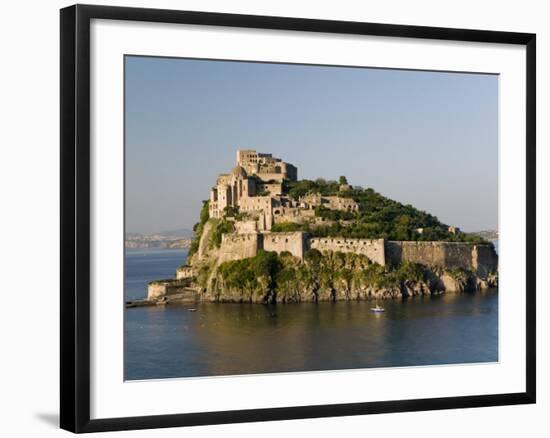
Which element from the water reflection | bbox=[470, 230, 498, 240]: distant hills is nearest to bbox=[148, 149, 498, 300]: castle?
bbox=[470, 230, 498, 240]: distant hills

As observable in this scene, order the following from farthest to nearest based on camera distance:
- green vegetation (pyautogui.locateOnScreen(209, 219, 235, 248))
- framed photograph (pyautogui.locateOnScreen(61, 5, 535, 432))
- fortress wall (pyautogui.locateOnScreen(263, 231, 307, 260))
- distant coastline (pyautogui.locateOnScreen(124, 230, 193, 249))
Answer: fortress wall (pyautogui.locateOnScreen(263, 231, 307, 260)) → green vegetation (pyautogui.locateOnScreen(209, 219, 235, 248)) → distant coastline (pyautogui.locateOnScreen(124, 230, 193, 249)) → framed photograph (pyautogui.locateOnScreen(61, 5, 535, 432))

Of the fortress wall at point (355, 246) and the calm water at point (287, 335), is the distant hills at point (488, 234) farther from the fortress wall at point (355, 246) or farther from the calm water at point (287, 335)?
the fortress wall at point (355, 246)

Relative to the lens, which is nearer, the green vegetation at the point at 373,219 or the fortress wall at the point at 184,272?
the fortress wall at the point at 184,272

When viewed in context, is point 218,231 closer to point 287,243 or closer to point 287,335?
point 287,243

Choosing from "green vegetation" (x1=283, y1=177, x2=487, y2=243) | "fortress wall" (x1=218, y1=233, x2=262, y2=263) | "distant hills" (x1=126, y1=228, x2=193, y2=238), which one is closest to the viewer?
"distant hills" (x1=126, y1=228, x2=193, y2=238)

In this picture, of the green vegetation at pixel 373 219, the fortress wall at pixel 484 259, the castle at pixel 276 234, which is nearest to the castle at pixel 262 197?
the castle at pixel 276 234

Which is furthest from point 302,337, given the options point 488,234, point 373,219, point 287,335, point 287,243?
point 373,219

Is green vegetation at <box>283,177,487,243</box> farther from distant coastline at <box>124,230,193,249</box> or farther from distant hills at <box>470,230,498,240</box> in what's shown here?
distant coastline at <box>124,230,193,249</box>
